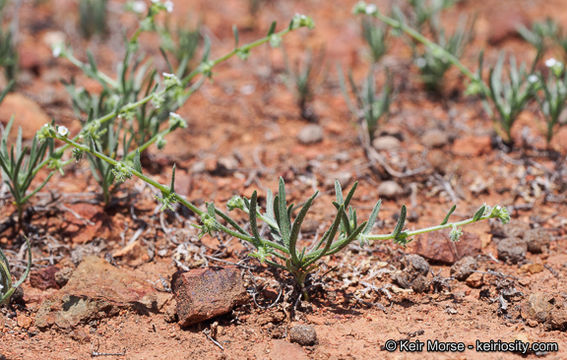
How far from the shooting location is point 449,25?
5.60m

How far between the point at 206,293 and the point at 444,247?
1.33 metres

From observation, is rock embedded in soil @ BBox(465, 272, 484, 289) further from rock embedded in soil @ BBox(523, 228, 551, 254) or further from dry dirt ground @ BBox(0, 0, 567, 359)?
rock embedded in soil @ BBox(523, 228, 551, 254)

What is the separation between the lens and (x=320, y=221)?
3.27m

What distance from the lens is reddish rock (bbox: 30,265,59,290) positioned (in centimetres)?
281

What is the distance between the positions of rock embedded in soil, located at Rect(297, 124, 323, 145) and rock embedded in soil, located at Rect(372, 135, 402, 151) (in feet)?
1.36

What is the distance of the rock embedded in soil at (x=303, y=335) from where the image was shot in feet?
7.99

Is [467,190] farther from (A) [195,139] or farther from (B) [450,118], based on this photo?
(A) [195,139]

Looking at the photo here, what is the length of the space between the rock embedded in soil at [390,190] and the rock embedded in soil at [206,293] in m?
1.26

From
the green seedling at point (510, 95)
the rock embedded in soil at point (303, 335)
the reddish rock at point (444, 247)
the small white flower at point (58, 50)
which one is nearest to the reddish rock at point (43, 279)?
the rock embedded in soil at point (303, 335)

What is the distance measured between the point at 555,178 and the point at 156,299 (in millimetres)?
2647

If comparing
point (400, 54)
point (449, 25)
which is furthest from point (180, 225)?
point (449, 25)

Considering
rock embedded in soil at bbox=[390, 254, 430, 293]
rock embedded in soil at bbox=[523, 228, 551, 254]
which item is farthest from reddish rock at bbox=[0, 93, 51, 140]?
Result: rock embedded in soil at bbox=[523, 228, 551, 254]

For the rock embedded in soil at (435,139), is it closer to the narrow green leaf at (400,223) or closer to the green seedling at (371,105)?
the green seedling at (371,105)

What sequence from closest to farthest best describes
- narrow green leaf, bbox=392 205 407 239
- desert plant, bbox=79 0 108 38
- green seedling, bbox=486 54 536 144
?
narrow green leaf, bbox=392 205 407 239
green seedling, bbox=486 54 536 144
desert plant, bbox=79 0 108 38
